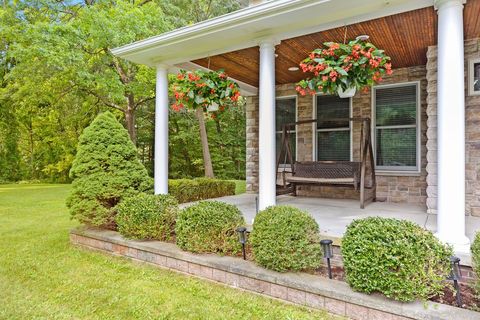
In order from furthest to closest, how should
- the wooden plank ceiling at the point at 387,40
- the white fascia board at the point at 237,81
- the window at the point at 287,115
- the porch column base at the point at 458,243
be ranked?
the window at the point at 287,115
the white fascia board at the point at 237,81
the wooden plank ceiling at the point at 387,40
the porch column base at the point at 458,243

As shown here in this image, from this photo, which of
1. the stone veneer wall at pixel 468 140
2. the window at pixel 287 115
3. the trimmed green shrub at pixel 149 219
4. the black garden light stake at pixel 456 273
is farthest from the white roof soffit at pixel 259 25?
the window at pixel 287 115

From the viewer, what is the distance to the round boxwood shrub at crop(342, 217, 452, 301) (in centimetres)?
221

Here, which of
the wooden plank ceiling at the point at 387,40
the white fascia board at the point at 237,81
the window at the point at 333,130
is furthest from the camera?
the window at the point at 333,130

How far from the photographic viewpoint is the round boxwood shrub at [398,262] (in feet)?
7.23

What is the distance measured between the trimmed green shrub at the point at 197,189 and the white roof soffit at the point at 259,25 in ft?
9.38

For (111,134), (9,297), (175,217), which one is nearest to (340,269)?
(175,217)

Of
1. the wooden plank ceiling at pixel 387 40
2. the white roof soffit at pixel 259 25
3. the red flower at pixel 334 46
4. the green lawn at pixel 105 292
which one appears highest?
the wooden plank ceiling at pixel 387 40

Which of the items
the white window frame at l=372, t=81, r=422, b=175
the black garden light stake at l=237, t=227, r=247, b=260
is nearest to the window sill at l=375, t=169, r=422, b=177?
the white window frame at l=372, t=81, r=422, b=175

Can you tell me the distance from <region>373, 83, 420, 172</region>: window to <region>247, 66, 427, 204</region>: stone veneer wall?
0.11 m

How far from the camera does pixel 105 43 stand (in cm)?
906

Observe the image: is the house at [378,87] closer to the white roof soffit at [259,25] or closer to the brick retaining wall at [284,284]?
the white roof soffit at [259,25]

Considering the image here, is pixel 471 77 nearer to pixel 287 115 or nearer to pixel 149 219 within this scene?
pixel 287 115

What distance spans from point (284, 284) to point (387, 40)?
3408 mm

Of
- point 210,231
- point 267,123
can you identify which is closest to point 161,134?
point 267,123
